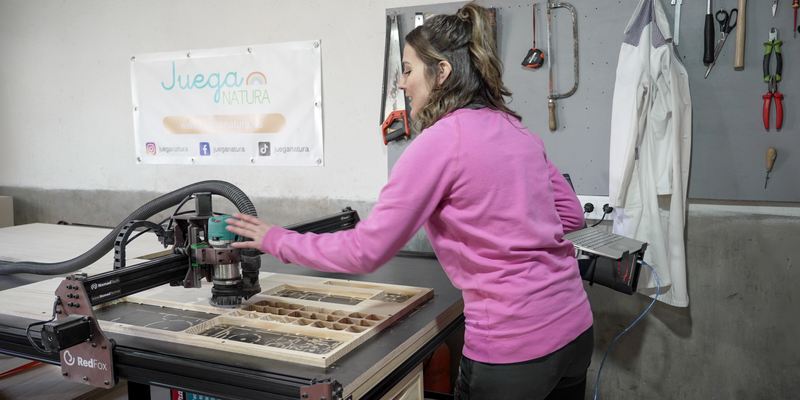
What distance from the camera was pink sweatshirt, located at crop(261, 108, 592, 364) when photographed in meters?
1.05

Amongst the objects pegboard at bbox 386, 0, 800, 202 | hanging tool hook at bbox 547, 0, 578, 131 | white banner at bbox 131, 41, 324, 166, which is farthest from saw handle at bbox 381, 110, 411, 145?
hanging tool hook at bbox 547, 0, 578, 131

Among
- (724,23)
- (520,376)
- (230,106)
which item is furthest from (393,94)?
(520,376)

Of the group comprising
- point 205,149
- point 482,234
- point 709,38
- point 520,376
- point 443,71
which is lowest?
point 520,376

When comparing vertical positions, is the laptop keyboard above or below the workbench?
above

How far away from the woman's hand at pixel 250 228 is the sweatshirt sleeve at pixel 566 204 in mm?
718

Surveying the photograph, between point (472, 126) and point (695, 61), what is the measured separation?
63.5 inches

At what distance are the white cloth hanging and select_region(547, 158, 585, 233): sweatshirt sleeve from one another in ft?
2.75

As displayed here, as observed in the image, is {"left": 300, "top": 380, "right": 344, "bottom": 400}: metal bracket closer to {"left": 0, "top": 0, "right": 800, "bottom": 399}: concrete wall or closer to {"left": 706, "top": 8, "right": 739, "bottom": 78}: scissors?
{"left": 0, "top": 0, "right": 800, "bottom": 399}: concrete wall

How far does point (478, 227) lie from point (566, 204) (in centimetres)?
45

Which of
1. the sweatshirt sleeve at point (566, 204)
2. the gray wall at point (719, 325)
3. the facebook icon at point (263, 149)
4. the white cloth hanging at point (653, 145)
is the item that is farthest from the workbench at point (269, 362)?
the facebook icon at point (263, 149)

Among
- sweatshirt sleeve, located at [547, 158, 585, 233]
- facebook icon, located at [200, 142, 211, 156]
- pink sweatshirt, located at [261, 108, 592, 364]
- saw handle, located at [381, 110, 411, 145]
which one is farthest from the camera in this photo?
facebook icon, located at [200, 142, 211, 156]

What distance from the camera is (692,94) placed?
7.38 ft

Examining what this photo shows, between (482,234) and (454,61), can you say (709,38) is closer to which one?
(454,61)

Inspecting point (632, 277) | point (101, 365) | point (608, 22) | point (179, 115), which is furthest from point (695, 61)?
point (179, 115)
